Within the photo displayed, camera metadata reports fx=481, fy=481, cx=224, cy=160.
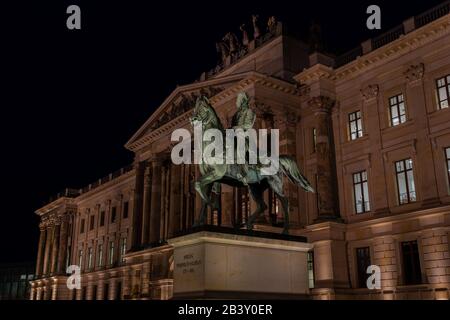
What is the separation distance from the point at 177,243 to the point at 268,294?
305 centimetres

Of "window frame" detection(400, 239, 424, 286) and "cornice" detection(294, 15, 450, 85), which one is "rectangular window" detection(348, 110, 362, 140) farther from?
"window frame" detection(400, 239, 424, 286)

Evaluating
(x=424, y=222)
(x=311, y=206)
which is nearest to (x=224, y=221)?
(x=311, y=206)

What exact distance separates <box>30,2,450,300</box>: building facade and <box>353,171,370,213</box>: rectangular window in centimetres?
7

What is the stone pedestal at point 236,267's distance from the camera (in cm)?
1312

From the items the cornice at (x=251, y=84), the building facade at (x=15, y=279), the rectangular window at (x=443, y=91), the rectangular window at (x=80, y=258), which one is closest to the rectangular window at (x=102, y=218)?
the rectangular window at (x=80, y=258)

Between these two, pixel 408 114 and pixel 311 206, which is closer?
pixel 408 114

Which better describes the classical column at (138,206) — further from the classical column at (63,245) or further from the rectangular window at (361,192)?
the classical column at (63,245)

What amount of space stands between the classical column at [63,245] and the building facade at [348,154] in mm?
31735

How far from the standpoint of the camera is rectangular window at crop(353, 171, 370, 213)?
1299 inches

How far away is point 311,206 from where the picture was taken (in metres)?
36.0

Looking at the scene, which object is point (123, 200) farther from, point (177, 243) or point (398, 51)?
point (177, 243)

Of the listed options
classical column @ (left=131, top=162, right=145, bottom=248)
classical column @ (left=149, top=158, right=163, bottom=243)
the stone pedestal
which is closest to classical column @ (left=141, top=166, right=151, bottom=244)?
classical column @ (left=131, top=162, right=145, bottom=248)
